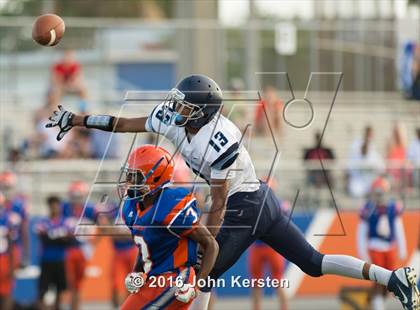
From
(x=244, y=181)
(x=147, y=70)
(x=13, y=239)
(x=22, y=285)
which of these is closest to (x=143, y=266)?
(x=244, y=181)

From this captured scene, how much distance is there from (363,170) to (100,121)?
787cm

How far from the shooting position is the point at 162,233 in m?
7.14

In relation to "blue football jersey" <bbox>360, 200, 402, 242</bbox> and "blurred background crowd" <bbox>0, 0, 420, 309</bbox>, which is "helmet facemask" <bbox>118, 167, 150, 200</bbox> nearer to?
"blurred background crowd" <bbox>0, 0, 420, 309</bbox>

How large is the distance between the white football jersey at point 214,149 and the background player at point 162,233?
0.30 metres

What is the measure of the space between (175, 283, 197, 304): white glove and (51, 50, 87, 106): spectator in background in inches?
359

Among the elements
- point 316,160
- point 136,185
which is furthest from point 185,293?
point 316,160

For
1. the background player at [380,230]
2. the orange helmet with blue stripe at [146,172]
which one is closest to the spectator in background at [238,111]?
the background player at [380,230]

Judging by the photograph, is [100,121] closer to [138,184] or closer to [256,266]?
[138,184]

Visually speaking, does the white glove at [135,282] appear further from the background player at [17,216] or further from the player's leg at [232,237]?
the background player at [17,216]

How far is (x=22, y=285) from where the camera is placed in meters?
14.7

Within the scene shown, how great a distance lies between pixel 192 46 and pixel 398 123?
314 centimetres

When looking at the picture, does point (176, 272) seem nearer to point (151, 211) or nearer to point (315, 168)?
point (151, 211)

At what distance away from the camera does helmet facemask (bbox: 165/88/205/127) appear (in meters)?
7.41

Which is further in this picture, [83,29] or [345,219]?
[83,29]
